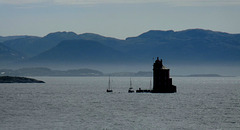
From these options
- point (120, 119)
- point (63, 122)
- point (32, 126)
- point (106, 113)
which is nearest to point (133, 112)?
point (106, 113)

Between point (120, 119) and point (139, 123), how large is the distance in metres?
7.12

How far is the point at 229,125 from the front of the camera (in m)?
81.9

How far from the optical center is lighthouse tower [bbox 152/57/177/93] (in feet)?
516

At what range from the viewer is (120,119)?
91000 millimetres

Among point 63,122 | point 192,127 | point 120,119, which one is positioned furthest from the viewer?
point 120,119

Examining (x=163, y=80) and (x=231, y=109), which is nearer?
(x=231, y=109)

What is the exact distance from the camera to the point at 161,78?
519ft

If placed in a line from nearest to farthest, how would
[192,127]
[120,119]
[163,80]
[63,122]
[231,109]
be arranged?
[192,127]
[63,122]
[120,119]
[231,109]
[163,80]

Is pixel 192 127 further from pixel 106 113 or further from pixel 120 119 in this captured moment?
pixel 106 113

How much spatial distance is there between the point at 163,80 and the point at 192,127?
3121 inches

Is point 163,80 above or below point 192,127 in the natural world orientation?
above

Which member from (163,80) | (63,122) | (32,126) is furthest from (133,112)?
(163,80)

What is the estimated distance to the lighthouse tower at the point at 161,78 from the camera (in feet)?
516

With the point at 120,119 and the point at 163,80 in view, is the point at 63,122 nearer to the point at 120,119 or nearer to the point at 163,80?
the point at 120,119
